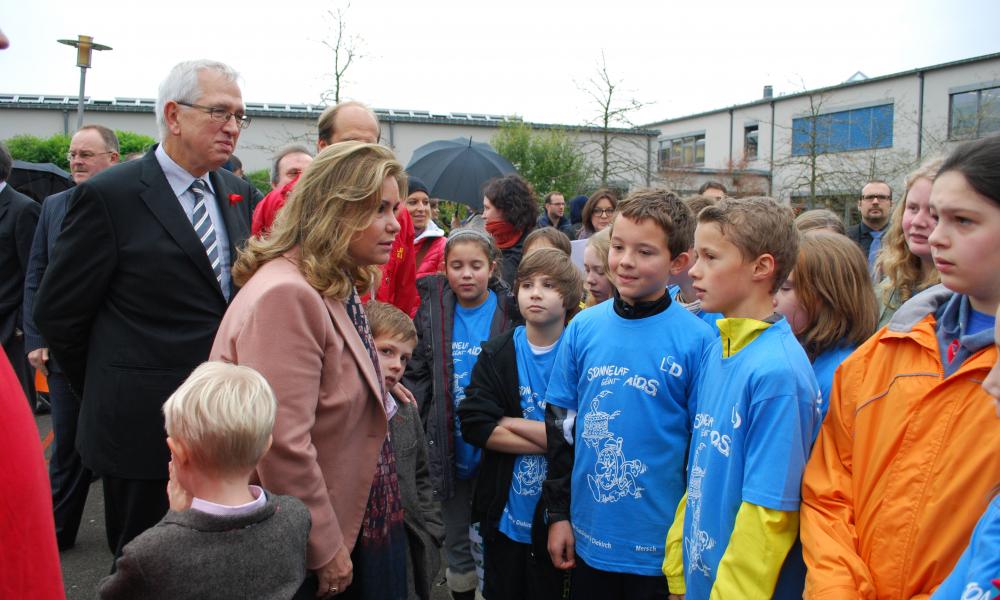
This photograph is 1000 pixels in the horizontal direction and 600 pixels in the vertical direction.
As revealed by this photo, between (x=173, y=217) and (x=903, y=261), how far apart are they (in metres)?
3.07

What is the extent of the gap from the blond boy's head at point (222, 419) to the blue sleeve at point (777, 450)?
1.32 m

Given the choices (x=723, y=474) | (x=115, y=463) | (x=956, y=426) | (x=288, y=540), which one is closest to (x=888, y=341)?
(x=956, y=426)

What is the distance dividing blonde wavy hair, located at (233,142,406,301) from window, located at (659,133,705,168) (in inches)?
1782

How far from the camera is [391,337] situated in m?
3.09

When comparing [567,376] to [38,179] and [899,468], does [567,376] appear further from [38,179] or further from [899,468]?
[38,179]

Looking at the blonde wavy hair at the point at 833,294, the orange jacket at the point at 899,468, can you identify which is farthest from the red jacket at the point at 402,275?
the orange jacket at the point at 899,468

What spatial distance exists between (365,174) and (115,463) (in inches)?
61.2

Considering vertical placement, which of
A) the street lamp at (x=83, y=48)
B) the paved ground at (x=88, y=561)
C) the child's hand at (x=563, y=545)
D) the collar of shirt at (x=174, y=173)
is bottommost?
the paved ground at (x=88, y=561)

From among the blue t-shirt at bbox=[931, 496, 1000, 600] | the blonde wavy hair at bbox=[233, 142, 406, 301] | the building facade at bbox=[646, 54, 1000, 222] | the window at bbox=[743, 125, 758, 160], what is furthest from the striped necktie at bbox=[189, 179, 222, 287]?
the window at bbox=[743, 125, 758, 160]

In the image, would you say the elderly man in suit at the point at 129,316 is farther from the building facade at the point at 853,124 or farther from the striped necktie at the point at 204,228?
the building facade at the point at 853,124

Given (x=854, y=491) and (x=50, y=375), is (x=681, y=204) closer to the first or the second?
(x=854, y=491)

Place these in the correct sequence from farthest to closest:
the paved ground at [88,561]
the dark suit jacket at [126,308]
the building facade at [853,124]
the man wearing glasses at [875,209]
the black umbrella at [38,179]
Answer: the building facade at [853,124] < the black umbrella at [38,179] < the man wearing glasses at [875,209] < the paved ground at [88,561] < the dark suit jacket at [126,308]

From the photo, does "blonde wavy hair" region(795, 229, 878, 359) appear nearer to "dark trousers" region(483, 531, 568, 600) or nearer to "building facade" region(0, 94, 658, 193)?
"dark trousers" region(483, 531, 568, 600)

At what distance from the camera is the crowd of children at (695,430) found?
1702 mm
